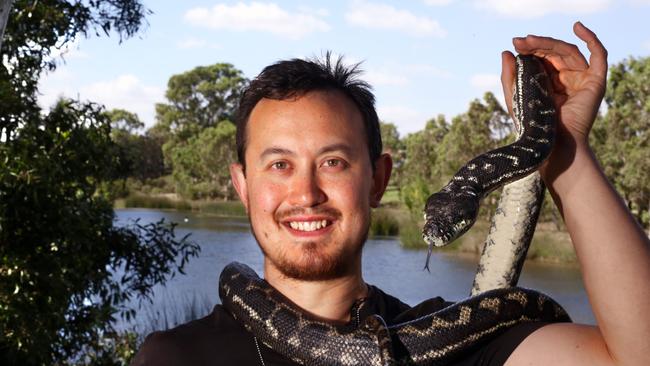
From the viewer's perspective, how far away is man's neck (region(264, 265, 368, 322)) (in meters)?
2.53

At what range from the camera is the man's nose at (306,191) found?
2443mm

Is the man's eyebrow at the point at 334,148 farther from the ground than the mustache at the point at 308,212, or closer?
farther from the ground

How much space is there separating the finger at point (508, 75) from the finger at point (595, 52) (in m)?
0.30

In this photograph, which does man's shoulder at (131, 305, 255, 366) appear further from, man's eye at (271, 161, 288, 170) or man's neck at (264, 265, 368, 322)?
man's eye at (271, 161, 288, 170)

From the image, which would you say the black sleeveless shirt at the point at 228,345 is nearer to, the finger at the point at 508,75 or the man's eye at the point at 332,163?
the man's eye at the point at 332,163

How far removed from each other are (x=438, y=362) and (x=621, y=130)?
74.2 ft

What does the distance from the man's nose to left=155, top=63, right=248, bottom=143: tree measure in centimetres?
6468

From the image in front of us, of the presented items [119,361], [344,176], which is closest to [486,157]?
[344,176]

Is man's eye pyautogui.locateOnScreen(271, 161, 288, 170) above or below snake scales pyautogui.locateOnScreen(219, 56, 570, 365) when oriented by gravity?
above

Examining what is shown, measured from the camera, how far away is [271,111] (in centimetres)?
260

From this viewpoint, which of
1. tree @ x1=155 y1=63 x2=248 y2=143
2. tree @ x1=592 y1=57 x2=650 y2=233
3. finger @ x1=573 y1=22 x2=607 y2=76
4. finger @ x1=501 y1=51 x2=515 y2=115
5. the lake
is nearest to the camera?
finger @ x1=573 y1=22 x2=607 y2=76

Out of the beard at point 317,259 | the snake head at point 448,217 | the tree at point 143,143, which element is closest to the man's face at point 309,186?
the beard at point 317,259

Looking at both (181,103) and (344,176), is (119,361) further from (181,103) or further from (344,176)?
(181,103)

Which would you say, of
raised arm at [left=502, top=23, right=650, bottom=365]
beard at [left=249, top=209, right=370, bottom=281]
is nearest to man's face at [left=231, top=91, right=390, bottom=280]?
beard at [left=249, top=209, right=370, bottom=281]
